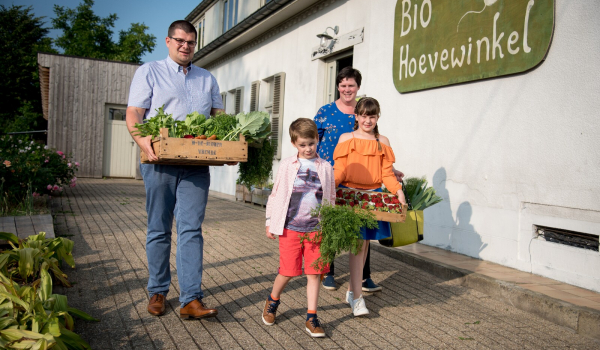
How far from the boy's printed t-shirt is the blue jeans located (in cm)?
74

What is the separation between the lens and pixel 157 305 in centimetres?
366

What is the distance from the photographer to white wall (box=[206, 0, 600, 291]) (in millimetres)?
4695

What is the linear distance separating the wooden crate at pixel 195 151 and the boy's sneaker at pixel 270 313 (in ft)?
3.68

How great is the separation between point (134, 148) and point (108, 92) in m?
2.49

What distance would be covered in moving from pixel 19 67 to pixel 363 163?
124 ft

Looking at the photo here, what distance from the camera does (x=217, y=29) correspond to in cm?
1727

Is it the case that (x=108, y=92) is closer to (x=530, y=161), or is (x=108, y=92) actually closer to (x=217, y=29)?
(x=217, y=29)

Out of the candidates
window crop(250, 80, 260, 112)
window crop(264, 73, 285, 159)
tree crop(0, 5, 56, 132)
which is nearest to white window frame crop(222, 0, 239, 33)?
window crop(250, 80, 260, 112)

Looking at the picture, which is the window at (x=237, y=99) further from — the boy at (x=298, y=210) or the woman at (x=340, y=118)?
the boy at (x=298, y=210)

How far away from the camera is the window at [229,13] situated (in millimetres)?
15438

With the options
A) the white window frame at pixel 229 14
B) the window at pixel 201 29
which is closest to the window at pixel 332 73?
the white window frame at pixel 229 14

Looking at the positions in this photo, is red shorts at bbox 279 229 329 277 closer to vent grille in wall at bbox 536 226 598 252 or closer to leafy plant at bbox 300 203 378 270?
leafy plant at bbox 300 203 378 270

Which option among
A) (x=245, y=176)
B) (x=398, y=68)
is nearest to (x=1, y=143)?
(x=245, y=176)

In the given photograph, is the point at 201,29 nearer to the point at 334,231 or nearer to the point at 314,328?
the point at 334,231
